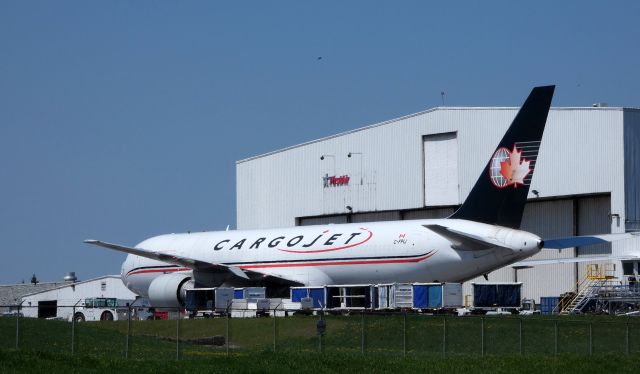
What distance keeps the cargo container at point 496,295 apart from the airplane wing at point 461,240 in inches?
88.9

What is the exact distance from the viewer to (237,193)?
78.8 metres

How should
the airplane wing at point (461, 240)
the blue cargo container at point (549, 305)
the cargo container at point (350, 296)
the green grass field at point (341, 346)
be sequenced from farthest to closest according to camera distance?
1. the blue cargo container at point (549, 305)
2. the cargo container at point (350, 296)
3. the airplane wing at point (461, 240)
4. the green grass field at point (341, 346)

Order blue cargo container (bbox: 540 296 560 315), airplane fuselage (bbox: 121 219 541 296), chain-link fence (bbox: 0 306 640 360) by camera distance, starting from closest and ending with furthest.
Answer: chain-link fence (bbox: 0 306 640 360), airplane fuselage (bbox: 121 219 541 296), blue cargo container (bbox: 540 296 560 315)

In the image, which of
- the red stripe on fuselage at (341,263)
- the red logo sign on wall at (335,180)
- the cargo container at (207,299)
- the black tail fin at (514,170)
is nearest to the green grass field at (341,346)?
the cargo container at (207,299)

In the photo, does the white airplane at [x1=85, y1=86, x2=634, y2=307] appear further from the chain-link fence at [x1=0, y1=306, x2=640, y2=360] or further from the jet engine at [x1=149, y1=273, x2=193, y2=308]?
the chain-link fence at [x1=0, y1=306, x2=640, y2=360]

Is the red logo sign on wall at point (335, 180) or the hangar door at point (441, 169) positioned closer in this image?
the hangar door at point (441, 169)

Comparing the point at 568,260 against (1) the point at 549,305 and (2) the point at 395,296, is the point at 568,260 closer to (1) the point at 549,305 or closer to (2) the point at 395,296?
(1) the point at 549,305

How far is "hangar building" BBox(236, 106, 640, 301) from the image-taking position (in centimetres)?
5888

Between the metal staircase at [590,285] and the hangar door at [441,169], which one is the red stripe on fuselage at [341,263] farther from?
the hangar door at [441,169]

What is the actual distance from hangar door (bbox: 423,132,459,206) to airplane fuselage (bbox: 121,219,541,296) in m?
14.5

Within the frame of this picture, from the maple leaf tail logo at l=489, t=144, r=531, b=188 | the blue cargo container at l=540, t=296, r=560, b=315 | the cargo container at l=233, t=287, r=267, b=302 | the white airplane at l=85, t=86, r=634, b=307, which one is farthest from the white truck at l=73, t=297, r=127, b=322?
the maple leaf tail logo at l=489, t=144, r=531, b=188

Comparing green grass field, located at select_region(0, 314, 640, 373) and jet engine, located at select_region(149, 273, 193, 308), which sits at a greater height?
jet engine, located at select_region(149, 273, 193, 308)

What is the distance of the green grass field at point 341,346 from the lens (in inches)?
1090

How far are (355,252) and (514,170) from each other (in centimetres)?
781
